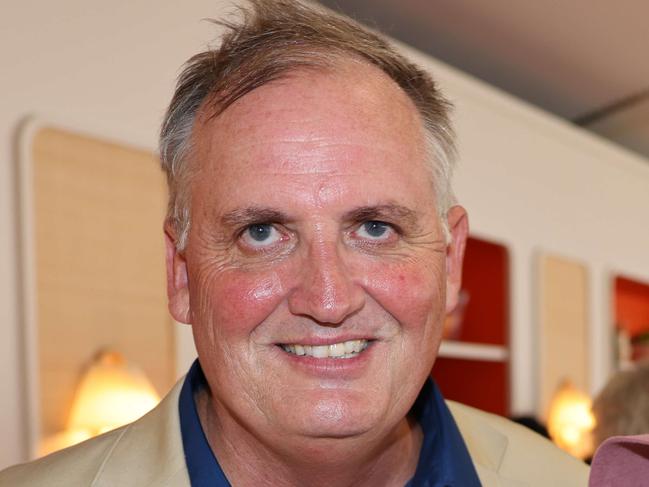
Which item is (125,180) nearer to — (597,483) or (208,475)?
(208,475)

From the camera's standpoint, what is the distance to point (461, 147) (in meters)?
3.80

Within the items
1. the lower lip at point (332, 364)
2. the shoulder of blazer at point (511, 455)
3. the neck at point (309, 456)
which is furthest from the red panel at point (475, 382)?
the lower lip at point (332, 364)

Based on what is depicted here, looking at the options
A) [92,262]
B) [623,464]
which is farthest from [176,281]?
[92,262]

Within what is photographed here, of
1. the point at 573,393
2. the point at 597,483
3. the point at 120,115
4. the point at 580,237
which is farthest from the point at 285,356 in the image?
the point at 580,237

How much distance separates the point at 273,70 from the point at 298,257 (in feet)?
0.73

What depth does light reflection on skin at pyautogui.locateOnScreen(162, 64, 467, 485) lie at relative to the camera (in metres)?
1.07

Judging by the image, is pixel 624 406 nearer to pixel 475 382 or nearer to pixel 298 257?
pixel 298 257

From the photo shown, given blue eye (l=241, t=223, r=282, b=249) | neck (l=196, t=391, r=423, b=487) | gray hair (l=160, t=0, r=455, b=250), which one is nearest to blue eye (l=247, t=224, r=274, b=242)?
blue eye (l=241, t=223, r=282, b=249)

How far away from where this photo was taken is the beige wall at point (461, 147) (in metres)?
2.28

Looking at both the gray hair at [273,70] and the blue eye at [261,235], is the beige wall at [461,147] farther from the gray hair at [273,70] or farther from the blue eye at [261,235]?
the blue eye at [261,235]

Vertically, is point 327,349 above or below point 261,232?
below

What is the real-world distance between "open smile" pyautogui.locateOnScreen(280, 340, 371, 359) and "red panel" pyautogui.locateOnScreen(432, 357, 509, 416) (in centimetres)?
291

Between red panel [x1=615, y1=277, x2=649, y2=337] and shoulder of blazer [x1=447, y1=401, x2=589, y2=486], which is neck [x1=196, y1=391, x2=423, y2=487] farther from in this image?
red panel [x1=615, y1=277, x2=649, y2=337]

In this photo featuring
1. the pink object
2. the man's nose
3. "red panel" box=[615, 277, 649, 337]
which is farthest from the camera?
"red panel" box=[615, 277, 649, 337]
